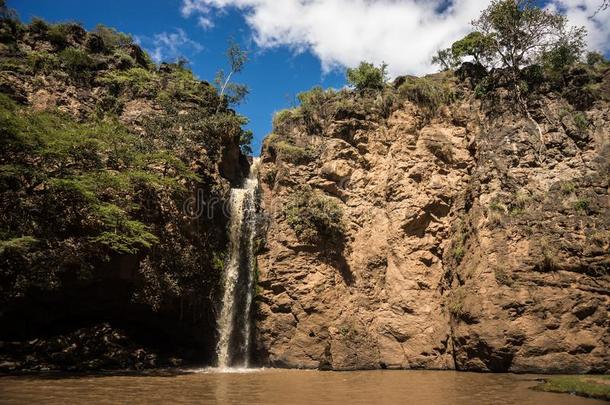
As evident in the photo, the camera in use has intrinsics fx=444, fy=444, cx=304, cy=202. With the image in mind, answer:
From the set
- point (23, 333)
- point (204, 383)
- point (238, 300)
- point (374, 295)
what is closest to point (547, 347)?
point (374, 295)

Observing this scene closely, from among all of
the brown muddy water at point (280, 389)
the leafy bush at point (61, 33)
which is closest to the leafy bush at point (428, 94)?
the brown muddy water at point (280, 389)

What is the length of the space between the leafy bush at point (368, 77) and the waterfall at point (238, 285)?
885 cm

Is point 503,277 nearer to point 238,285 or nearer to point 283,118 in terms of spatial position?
point 238,285

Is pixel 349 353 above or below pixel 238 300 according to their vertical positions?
below

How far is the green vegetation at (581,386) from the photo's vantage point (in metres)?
11.8

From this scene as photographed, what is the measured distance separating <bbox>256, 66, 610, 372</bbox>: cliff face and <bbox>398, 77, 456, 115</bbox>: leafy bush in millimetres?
92

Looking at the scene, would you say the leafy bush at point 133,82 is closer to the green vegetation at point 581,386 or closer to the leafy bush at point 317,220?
the leafy bush at point 317,220

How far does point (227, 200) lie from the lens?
79.6 feet

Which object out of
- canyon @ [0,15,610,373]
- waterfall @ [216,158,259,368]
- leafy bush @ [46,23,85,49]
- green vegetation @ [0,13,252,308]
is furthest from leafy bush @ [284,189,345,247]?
leafy bush @ [46,23,85,49]

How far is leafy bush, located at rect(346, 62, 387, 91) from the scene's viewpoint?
26047 millimetres

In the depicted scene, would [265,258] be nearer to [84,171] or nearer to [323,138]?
[323,138]

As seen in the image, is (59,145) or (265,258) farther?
(265,258)

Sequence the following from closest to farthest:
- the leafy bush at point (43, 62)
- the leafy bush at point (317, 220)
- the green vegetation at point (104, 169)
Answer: the green vegetation at point (104, 169) < the leafy bush at point (317, 220) < the leafy bush at point (43, 62)

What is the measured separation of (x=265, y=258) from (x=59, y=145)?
34.6 feet
